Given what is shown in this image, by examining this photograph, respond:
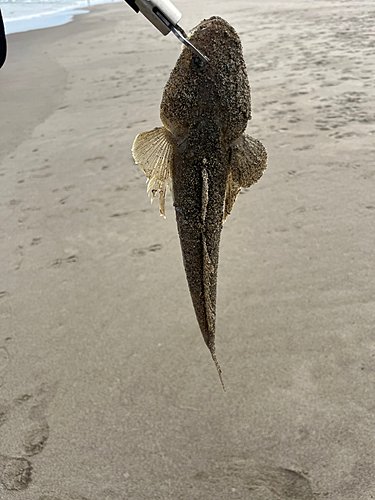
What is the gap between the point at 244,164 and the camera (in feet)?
5.78

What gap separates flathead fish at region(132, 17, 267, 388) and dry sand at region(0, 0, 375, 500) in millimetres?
2172

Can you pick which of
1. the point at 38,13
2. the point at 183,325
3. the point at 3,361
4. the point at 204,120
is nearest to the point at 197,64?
the point at 204,120

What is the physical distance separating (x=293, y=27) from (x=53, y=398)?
554 inches

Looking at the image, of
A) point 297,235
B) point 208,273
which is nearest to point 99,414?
point 208,273

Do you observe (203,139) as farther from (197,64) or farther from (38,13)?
(38,13)

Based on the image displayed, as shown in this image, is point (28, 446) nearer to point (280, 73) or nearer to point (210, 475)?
point (210, 475)

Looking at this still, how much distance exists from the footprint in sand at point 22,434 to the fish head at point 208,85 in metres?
2.86

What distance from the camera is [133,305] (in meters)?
4.61

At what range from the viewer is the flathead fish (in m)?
1.61

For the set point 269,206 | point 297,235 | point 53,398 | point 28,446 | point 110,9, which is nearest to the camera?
point 28,446

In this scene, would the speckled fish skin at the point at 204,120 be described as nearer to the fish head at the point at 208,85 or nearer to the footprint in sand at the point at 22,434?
the fish head at the point at 208,85

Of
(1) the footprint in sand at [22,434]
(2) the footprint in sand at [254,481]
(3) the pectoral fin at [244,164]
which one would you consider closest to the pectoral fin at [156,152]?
(3) the pectoral fin at [244,164]

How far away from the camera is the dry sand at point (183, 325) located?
329 cm

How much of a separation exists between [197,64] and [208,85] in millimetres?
80
